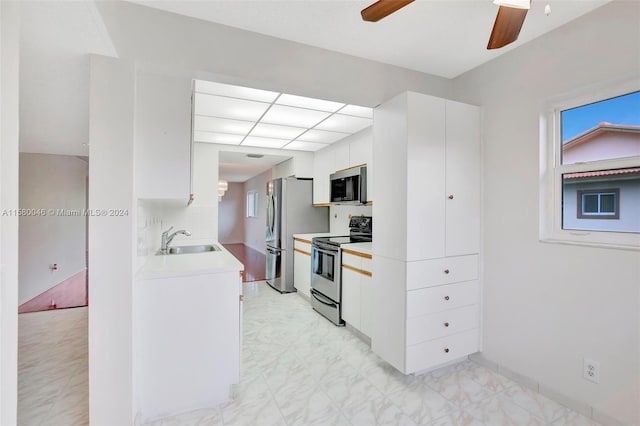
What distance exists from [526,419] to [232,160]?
5.38 metres

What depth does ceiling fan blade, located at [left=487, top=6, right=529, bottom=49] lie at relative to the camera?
→ 1.37 m

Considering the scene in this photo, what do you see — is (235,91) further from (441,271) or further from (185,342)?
(441,271)

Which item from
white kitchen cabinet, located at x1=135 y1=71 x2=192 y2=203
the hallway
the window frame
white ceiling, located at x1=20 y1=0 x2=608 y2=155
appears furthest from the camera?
the hallway

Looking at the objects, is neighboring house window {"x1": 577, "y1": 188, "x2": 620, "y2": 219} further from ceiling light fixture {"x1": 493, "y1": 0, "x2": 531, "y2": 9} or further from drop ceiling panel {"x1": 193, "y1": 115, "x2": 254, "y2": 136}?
drop ceiling panel {"x1": 193, "y1": 115, "x2": 254, "y2": 136}

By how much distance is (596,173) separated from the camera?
1.82m

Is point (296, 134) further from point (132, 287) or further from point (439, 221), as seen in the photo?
point (132, 287)

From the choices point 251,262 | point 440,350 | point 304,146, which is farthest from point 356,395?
point 251,262

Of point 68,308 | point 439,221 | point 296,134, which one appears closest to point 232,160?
point 296,134

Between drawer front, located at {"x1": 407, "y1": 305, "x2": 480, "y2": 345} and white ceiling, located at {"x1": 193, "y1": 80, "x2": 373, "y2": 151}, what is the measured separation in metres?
1.94

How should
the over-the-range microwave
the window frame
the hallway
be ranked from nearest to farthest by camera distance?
the window frame < the over-the-range microwave < the hallway

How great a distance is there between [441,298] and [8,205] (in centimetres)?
239

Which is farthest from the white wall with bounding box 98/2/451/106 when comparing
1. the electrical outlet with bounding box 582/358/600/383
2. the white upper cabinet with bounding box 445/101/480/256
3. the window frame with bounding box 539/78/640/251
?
the electrical outlet with bounding box 582/358/600/383

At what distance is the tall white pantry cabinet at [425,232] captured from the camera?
212 cm

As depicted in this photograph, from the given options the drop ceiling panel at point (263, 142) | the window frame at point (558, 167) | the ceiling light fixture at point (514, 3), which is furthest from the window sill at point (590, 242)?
the drop ceiling panel at point (263, 142)
